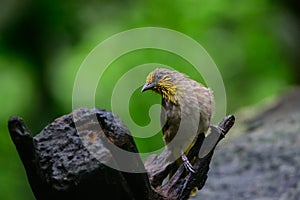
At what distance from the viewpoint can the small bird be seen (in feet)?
8.39

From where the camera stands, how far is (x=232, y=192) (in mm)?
3430

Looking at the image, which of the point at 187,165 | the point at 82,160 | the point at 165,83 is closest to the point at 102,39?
the point at 165,83

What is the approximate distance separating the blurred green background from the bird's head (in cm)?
323

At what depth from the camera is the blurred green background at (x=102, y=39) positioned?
21.3ft

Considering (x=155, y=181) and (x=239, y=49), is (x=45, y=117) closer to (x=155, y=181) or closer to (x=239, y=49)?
(x=239, y=49)

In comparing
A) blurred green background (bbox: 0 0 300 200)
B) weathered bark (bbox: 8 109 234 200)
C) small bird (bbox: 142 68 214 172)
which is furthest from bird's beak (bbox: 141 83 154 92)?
blurred green background (bbox: 0 0 300 200)

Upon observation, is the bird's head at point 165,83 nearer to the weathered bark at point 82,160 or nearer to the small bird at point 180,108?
the small bird at point 180,108

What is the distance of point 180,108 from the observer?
2592mm

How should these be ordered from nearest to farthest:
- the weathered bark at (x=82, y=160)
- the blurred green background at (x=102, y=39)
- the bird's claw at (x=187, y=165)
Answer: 1. the weathered bark at (x=82, y=160)
2. the bird's claw at (x=187, y=165)
3. the blurred green background at (x=102, y=39)

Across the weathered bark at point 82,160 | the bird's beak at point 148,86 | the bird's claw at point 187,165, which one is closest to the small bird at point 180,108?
the bird's beak at point 148,86

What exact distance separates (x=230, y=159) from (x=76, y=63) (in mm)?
2851

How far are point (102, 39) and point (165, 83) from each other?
4.00 m

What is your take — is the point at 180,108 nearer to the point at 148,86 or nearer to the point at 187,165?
the point at 148,86

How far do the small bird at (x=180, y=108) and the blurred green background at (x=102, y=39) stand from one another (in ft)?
10.6
